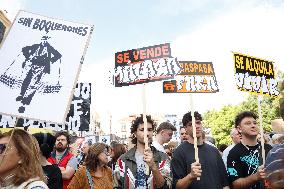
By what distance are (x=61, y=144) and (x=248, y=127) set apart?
341 centimetres

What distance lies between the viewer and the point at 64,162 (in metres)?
6.39

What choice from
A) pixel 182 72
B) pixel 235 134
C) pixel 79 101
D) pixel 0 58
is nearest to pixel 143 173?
pixel 182 72

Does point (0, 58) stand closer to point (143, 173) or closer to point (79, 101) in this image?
point (143, 173)

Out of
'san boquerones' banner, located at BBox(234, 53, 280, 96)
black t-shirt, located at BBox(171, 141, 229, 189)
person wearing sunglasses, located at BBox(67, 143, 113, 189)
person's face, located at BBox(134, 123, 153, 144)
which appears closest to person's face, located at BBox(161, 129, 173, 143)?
person wearing sunglasses, located at BBox(67, 143, 113, 189)

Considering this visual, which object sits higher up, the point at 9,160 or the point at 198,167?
the point at 9,160

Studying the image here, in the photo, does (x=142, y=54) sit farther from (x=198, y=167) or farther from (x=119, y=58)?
(x=198, y=167)

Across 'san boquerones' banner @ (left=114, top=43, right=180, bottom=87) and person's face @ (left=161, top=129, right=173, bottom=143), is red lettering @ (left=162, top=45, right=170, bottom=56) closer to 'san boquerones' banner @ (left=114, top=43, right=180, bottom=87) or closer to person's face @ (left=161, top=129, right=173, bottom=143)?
'san boquerones' banner @ (left=114, top=43, right=180, bottom=87)

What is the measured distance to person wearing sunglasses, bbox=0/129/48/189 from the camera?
292 centimetres

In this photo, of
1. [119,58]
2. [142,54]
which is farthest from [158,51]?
[119,58]

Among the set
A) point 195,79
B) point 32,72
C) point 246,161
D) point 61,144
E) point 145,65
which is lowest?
point 246,161

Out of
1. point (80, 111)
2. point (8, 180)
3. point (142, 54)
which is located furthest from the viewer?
point (80, 111)

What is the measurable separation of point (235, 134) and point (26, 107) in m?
5.26

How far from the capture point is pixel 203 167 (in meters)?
4.74

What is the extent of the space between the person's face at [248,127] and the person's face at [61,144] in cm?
325
